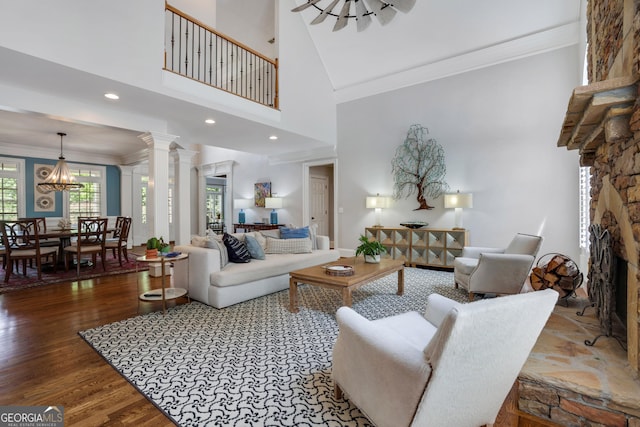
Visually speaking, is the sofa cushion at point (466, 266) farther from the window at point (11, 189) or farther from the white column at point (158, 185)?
the window at point (11, 189)

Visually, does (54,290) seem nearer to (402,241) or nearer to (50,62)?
(50,62)

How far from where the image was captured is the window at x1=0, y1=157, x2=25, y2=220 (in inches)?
272

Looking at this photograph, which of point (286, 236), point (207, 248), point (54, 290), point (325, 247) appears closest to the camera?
point (207, 248)

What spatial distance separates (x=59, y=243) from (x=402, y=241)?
6.44 metres

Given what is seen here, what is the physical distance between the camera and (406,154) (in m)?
5.97

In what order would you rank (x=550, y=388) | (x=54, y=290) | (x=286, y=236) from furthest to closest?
1. (x=286, y=236)
2. (x=54, y=290)
3. (x=550, y=388)

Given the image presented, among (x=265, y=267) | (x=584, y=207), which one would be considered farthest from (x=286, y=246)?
(x=584, y=207)

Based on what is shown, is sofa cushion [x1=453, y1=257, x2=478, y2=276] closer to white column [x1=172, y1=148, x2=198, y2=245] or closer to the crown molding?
the crown molding

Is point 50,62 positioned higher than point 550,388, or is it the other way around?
point 50,62

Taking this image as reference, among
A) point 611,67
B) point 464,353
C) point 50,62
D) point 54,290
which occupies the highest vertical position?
point 50,62

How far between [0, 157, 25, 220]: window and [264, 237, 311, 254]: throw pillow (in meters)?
6.77

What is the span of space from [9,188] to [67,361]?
731 cm

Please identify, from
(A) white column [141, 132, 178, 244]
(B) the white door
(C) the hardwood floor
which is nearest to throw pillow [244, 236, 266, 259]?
(C) the hardwood floor

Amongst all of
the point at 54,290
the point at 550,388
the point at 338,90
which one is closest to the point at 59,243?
the point at 54,290
